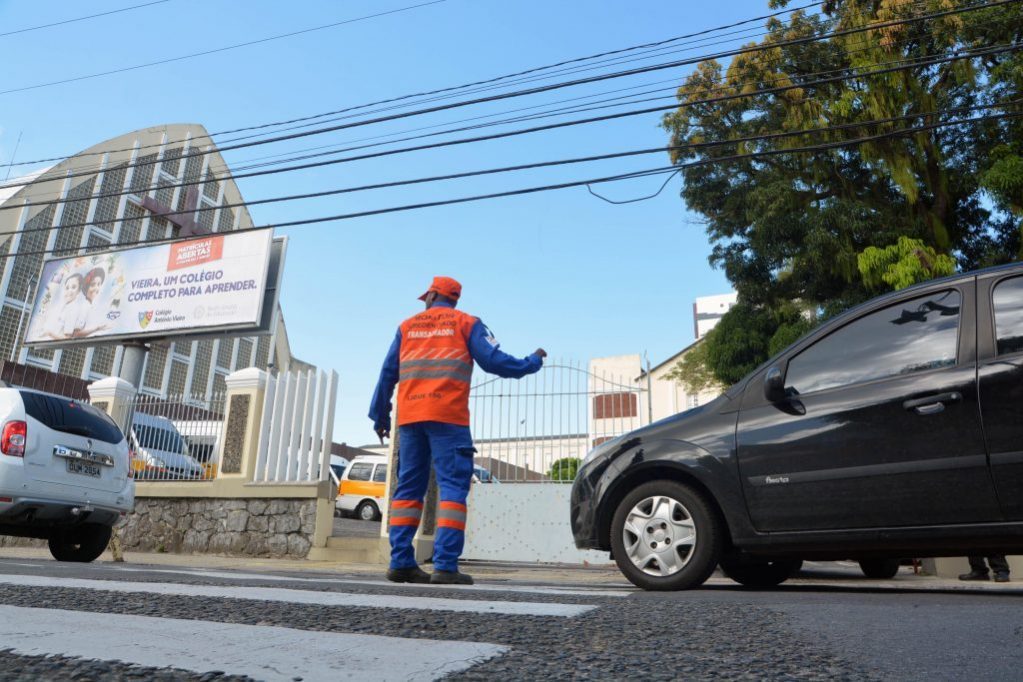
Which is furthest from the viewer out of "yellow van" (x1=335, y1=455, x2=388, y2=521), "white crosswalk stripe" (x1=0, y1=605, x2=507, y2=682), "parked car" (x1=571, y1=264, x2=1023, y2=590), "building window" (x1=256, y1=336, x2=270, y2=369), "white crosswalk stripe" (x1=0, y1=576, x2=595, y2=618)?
"building window" (x1=256, y1=336, x2=270, y2=369)

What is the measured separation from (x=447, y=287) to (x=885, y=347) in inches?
105

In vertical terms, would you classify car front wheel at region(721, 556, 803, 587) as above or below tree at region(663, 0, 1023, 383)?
below

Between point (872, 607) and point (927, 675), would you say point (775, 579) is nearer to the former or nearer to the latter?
point (872, 607)

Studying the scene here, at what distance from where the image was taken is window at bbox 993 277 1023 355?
153 inches

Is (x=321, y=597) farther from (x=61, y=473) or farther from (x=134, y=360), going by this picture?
(x=134, y=360)

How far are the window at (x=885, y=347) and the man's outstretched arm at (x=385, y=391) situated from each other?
98.5 inches

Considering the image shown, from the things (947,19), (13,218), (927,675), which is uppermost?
(13,218)

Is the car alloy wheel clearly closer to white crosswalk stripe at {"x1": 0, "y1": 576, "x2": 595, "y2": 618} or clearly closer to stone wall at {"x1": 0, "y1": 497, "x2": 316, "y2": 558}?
white crosswalk stripe at {"x1": 0, "y1": 576, "x2": 595, "y2": 618}

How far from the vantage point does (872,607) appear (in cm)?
329

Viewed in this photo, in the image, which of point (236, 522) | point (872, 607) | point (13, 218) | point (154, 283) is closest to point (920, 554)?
point (872, 607)

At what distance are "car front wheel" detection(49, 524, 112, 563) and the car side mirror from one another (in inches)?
260

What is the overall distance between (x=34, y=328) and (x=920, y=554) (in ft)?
69.4

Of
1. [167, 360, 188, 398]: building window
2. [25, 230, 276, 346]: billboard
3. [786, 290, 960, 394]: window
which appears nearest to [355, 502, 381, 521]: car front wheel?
[25, 230, 276, 346]: billboard

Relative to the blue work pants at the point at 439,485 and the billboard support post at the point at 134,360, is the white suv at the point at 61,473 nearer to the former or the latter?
the blue work pants at the point at 439,485
